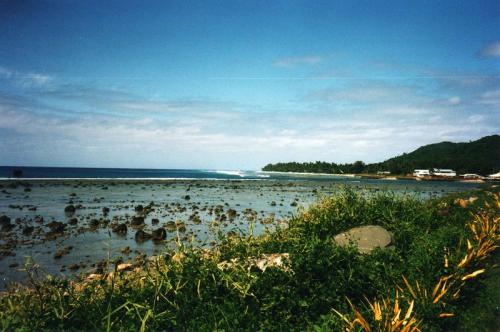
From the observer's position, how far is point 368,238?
Result: 8664mm

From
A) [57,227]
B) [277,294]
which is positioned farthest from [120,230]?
[277,294]

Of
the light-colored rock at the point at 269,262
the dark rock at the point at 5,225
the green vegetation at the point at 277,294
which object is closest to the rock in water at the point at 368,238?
the green vegetation at the point at 277,294

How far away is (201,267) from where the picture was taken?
17.2 feet

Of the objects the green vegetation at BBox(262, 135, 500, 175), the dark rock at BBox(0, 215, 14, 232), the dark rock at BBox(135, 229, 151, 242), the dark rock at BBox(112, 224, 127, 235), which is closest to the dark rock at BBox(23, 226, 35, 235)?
the dark rock at BBox(0, 215, 14, 232)

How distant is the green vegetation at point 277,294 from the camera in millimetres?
4117

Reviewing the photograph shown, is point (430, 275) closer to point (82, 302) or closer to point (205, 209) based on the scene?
point (82, 302)

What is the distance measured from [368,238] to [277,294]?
468 cm

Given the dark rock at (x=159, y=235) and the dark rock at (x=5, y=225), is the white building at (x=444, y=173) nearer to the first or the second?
the dark rock at (x=159, y=235)

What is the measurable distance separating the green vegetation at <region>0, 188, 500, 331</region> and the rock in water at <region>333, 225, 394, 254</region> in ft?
4.20

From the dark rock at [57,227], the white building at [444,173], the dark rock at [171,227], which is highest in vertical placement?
the white building at [444,173]

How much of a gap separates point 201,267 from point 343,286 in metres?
2.54

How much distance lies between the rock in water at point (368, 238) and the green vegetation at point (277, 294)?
128cm

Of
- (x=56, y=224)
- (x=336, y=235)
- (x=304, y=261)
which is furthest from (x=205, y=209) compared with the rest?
(x=304, y=261)

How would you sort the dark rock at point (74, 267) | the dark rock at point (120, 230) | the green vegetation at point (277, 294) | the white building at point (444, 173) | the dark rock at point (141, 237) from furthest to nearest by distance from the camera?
the white building at point (444, 173) < the dark rock at point (120, 230) < the dark rock at point (141, 237) < the dark rock at point (74, 267) < the green vegetation at point (277, 294)
